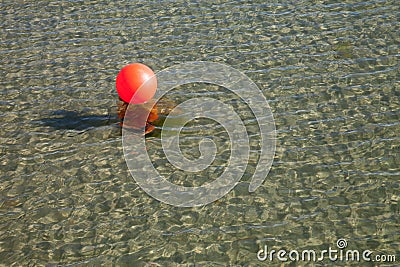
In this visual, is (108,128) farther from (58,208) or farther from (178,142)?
(58,208)

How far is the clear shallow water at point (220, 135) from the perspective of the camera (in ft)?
16.1

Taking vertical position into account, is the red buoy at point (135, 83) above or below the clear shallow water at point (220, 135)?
above

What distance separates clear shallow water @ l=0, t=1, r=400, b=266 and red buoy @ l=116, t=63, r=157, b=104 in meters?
0.39

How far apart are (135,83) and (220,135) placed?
1075 millimetres

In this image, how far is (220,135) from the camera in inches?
242

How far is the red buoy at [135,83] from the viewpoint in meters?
6.20

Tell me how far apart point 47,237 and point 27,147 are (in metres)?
1.44

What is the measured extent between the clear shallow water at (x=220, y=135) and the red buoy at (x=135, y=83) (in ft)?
1.27

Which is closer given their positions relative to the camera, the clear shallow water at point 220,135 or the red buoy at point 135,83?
the clear shallow water at point 220,135

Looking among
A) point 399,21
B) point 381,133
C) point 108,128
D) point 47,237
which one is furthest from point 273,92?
point 47,237

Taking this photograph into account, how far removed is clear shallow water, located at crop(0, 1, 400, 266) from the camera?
4902 millimetres

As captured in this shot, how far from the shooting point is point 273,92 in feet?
22.0

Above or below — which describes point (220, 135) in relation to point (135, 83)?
below

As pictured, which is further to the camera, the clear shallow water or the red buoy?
the red buoy
